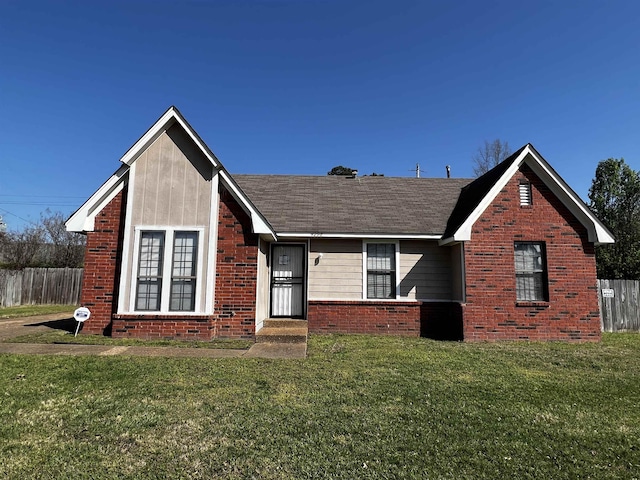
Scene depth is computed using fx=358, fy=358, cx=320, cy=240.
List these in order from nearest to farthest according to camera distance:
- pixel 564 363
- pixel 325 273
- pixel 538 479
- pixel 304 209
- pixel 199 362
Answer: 1. pixel 538 479
2. pixel 199 362
3. pixel 564 363
4. pixel 325 273
5. pixel 304 209

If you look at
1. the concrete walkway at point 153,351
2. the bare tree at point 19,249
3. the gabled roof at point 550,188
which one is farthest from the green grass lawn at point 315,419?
the bare tree at point 19,249

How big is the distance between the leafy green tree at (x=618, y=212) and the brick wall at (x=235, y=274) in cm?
2065

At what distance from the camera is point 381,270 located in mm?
10844

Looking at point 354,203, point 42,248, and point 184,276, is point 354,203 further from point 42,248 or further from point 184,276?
point 42,248

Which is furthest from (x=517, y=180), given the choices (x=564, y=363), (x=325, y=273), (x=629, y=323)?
(x=629, y=323)

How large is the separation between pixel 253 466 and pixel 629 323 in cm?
1452

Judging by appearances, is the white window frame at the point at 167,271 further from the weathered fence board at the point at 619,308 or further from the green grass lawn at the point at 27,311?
the weathered fence board at the point at 619,308

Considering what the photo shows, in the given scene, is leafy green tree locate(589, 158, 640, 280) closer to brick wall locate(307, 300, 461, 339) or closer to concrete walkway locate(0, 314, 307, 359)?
brick wall locate(307, 300, 461, 339)

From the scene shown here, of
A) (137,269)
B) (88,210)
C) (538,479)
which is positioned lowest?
(538,479)

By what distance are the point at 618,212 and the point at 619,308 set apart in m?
13.8

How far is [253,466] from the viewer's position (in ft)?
10.4

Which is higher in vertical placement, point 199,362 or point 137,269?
point 137,269

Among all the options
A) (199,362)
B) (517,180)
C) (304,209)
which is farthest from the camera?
(304,209)

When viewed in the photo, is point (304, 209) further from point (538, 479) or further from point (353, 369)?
point (538, 479)
